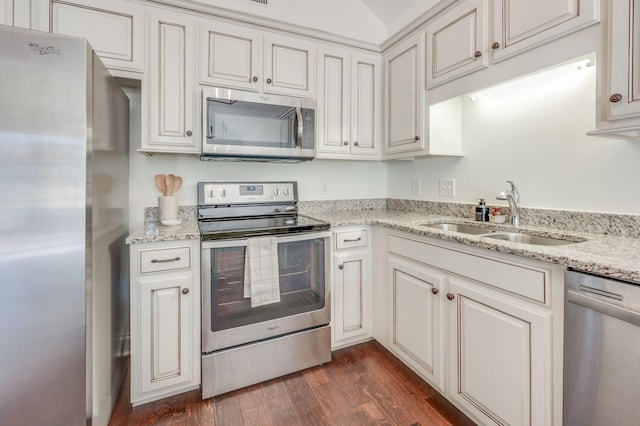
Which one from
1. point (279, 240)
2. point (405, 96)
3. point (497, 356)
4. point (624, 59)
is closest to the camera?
point (624, 59)

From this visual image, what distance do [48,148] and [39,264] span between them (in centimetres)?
41

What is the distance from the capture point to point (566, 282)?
1.00 m

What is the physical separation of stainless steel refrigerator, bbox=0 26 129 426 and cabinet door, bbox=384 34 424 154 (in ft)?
5.84

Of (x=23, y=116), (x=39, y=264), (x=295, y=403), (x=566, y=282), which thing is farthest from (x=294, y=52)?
(x=295, y=403)

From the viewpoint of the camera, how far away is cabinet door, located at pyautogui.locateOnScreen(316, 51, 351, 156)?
2.18 m

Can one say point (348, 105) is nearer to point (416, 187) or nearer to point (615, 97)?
point (416, 187)

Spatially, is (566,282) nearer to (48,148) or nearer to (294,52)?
A: (48,148)

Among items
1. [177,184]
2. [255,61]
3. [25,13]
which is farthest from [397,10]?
[25,13]

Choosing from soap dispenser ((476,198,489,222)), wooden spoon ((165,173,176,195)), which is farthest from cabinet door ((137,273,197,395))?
soap dispenser ((476,198,489,222))

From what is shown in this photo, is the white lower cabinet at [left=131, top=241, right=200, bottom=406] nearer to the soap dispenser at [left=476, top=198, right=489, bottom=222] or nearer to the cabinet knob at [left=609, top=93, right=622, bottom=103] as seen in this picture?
the soap dispenser at [left=476, top=198, right=489, bottom=222]

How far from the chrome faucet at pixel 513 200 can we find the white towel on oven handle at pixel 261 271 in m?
1.30

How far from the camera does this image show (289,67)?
2.05 meters

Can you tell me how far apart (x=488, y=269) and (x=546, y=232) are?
1.52 ft

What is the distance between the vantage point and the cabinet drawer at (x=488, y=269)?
3.58 ft
